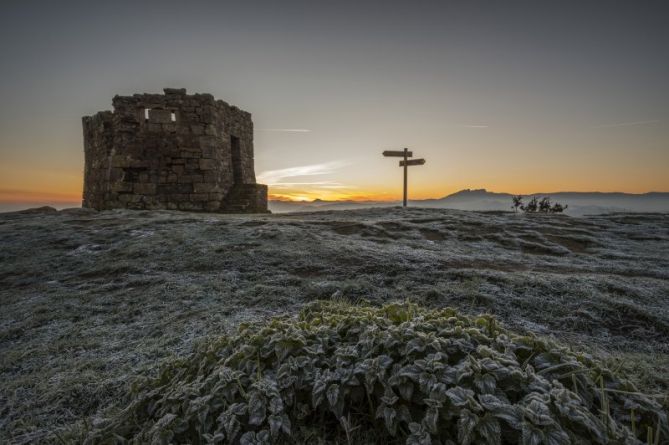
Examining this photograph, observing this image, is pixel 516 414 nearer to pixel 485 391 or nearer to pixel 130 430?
pixel 485 391

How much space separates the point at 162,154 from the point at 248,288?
12411 millimetres

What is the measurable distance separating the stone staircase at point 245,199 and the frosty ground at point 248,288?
829cm

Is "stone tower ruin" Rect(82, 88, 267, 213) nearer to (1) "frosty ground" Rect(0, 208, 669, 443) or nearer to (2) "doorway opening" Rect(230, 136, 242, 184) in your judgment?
(2) "doorway opening" Rect(230, 136, 242, 184)

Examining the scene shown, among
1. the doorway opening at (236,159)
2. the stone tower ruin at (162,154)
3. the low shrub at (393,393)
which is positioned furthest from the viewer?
the doorway opening at (236,159)

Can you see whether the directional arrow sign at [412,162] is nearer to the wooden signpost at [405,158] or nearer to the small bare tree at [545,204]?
the wooden signpost at [405,158]

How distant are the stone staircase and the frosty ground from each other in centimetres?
829

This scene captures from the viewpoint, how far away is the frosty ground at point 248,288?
7.52ft

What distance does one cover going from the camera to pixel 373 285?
12.4ft

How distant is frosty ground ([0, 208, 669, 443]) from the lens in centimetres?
229

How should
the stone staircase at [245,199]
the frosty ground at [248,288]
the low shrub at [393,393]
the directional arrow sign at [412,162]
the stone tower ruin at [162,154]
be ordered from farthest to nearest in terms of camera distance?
1. the directional arrow sign at [412,162]
2. the stone staircase at [245,199]
3. the stone tower ruin at [162,154]
4. the frosty ground at [248,288]
5. the low shrub at [393,393]

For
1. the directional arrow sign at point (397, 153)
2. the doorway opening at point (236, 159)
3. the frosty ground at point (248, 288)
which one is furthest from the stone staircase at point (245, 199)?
the frosty ground at point (248, 288)

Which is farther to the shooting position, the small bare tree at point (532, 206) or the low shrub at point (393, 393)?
the small bare tree at point (532, 206)

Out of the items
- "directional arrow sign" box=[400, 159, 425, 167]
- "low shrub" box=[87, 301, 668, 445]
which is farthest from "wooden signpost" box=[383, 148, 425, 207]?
"low shrub" box=[87, 301, 668, 445]

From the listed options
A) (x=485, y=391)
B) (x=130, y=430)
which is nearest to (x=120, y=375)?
(x=130, y=430)
